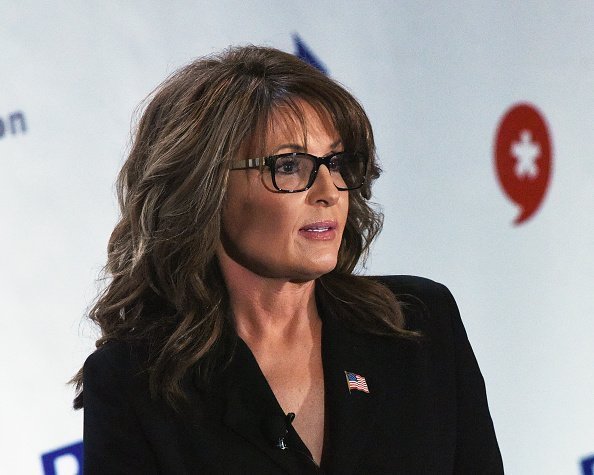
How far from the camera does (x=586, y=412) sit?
3.07 metres

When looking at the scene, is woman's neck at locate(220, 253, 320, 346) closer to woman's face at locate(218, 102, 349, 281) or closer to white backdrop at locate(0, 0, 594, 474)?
woman's face at locate(218, 102, 349, 281)

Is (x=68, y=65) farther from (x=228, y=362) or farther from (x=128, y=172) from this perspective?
(x=228, y=362)

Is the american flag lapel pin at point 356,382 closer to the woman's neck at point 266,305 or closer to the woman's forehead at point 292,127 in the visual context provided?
the woman's neck at point 266,305

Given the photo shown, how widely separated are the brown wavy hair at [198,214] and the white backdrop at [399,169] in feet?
1.87

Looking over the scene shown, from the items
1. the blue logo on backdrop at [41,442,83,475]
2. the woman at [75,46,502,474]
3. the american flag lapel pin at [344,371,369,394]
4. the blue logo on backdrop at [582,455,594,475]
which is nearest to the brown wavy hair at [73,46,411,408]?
the woman at [75,46,502,474]

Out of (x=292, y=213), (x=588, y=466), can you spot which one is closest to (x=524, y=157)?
(x=588, y=466)

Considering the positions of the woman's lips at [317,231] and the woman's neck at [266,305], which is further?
the woman's neck at [266,305]

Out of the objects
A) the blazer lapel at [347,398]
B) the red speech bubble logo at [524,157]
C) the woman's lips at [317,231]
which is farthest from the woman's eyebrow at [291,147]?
the red speech bubble logo at [524,157]

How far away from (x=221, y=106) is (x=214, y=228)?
20 centimetres

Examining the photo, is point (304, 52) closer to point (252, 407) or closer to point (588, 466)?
point (252, 407)

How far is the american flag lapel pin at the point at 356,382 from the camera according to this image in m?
1.71

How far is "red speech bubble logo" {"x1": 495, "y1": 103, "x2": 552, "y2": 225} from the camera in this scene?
3010mm

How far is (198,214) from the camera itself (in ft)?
5.44

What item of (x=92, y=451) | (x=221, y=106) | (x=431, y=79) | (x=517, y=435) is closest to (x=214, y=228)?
(x=221, y=106)
